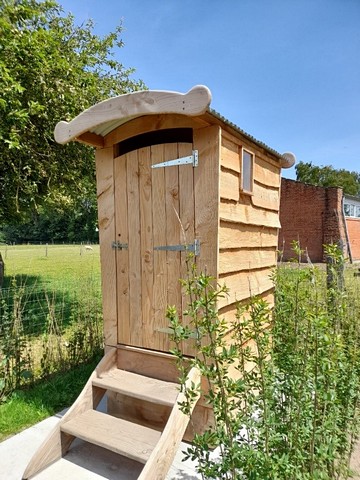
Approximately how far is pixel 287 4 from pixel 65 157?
3602mm

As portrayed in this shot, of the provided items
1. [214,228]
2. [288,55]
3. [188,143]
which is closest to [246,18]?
[288,55]

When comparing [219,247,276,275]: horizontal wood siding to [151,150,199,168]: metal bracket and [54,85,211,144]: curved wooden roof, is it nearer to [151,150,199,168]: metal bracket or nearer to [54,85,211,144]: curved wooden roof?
[151,150,199,168]: metal bracket

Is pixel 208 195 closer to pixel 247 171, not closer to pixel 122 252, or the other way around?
pixel 247 171

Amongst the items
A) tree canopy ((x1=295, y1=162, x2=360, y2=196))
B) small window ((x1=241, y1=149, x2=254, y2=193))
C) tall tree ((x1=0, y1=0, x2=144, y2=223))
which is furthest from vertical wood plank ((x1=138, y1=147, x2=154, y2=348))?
tree canopy ((x1=295, y1=162, x2=360, y2=196))

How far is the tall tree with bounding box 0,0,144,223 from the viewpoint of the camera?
3.50 m

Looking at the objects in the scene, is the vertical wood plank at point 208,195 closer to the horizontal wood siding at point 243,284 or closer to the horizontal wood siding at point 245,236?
the horizontal wood siding at point 245,236

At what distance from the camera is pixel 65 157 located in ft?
16.1

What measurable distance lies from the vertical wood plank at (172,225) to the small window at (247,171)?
59 cm

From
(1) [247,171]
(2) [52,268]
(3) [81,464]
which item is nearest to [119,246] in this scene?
(1) [247,171]

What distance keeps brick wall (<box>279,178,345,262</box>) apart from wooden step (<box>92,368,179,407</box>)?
13843mm

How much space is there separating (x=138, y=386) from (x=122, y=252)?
1.05 metres

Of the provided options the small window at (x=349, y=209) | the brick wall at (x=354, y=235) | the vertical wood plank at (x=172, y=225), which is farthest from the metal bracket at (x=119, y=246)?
the small window at (x=349, y=209)

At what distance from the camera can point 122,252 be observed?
2691 millimetres

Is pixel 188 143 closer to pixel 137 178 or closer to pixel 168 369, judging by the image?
pixel 137 178
